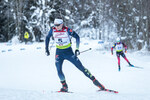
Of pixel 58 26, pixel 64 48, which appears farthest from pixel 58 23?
pixel 64 48

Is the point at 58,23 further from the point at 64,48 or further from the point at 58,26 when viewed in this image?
the point at 64,48


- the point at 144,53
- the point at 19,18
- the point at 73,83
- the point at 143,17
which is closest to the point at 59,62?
the point at 73,83

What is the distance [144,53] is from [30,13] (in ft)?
61.8

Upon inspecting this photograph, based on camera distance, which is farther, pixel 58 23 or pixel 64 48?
pixel 64 48

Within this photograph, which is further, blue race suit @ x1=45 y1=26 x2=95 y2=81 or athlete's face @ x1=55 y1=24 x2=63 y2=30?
blue race suit @ x1=45 y1=26 x2=95 y2=81

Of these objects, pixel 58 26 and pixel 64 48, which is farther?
pixel 64 48

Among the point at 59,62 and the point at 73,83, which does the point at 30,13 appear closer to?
the point at 73,83

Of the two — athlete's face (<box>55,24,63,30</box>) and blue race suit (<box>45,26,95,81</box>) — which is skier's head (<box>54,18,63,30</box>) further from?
blue race suit (<box>45,26,95,81</box>)

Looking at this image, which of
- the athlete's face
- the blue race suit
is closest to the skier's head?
the athlete's face

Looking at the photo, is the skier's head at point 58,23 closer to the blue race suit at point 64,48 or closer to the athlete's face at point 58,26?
the athlete's face at point 58,26

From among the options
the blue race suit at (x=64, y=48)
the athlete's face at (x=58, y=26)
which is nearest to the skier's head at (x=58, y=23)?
the athlete's face at (x=58, y=26)

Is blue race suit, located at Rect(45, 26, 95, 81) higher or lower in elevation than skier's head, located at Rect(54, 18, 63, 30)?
lower

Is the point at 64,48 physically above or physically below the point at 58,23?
below

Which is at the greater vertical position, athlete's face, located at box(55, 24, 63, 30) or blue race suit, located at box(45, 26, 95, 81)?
athlete's face, located at box(55, 24, 63, 30)
